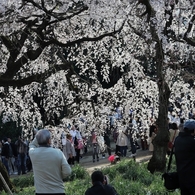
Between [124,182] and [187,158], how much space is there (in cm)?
378

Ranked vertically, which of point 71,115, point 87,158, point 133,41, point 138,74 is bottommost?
point 87,158

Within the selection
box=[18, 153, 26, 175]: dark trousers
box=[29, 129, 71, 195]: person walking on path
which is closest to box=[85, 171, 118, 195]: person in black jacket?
box=[29, 129, 71, 195]: person walking on path

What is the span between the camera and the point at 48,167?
18.1ft

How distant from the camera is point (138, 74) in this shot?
12.6m

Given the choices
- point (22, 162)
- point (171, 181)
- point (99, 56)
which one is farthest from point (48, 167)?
point (22, 162)

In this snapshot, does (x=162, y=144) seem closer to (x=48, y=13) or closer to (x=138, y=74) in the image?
(x=138, y=74)

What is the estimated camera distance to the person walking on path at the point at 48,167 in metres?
5.49

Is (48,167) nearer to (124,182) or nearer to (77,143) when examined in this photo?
(124,182)

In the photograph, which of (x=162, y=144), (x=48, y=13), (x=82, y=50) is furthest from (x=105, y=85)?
(x=48, y=13)

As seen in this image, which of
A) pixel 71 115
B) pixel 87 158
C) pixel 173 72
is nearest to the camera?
pixel 173 72

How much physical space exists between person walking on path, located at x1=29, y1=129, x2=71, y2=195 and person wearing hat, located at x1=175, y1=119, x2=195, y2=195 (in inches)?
50.0

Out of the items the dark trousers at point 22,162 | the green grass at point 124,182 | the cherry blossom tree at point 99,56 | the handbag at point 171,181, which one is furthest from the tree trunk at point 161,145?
the dark trousers at point 22,162

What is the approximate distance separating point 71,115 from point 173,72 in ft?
8.58

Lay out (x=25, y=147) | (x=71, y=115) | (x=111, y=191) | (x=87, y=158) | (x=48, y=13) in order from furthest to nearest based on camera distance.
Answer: (x=87, y=158)
(x=25, y=147)
(x=71, y=115)
(x=48, y=13)
(x=111, y=191)
